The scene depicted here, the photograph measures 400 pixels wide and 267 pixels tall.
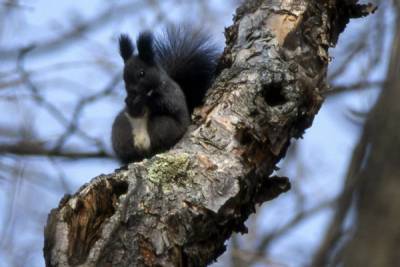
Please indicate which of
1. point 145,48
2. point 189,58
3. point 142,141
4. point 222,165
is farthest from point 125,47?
point 222,165

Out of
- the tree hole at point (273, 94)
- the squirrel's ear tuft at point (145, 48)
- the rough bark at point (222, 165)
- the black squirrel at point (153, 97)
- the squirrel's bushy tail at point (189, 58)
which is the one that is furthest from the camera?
the squirrel's bushy tail at point (189, 58)

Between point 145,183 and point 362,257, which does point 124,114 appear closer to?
point 145,183

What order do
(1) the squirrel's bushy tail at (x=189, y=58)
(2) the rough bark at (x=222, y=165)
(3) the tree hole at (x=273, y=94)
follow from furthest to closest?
(1) the squirrel's bushy tail at (x=189, y=58) → (3) the tree hole at (x=273, y=94) → (2) the rough bark at (x=222, y=165)

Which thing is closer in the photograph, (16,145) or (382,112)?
(382,112)

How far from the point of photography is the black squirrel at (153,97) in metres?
3.09

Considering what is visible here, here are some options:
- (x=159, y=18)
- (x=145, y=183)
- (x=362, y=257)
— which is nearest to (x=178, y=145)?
(x=145, y=183)

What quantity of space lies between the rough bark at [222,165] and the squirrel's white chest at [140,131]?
0.29m

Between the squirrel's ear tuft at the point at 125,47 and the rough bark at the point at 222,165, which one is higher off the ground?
the squirrel's ear tuft at the point at 125,47

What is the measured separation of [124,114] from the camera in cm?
319

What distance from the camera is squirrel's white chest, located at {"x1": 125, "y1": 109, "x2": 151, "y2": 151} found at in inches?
123

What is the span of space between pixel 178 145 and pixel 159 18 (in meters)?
2.80

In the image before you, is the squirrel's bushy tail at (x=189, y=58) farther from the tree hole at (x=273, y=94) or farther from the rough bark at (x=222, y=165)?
the tree hole at (x=273, y=94)

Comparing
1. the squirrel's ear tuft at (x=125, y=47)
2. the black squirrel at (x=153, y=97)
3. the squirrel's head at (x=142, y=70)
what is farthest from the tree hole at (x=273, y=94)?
the squirrel's ear tuft at (x=125, y=47)

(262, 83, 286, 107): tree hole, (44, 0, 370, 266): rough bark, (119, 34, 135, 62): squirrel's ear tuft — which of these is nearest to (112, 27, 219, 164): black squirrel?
(119, 34, 135, 62): squirrel's ear tuft
